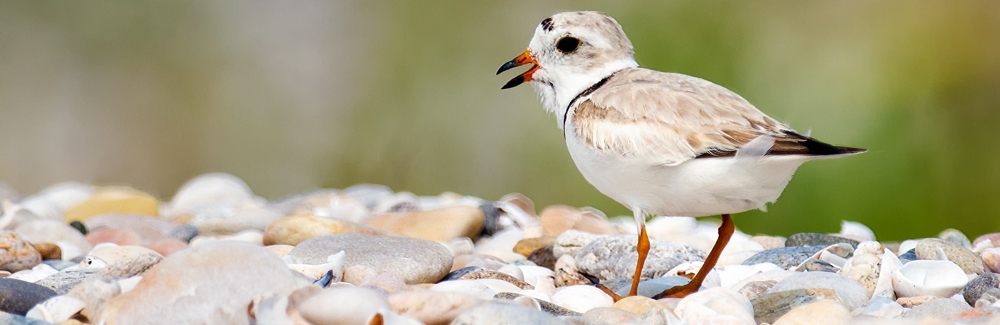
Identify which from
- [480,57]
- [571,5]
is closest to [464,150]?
[480,57]

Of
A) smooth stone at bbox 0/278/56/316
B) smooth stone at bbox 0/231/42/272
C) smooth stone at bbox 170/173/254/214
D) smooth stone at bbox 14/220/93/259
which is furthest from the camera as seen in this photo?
smooth stone at bbox 170/173/254/214

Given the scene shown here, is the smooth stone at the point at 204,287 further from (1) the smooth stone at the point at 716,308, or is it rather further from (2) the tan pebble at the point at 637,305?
(1) the smooth stone at the point at 716,308

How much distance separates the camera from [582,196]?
7305 mm

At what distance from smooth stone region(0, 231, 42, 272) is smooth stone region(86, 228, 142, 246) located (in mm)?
675

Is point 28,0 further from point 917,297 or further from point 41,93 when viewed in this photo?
point 917,297

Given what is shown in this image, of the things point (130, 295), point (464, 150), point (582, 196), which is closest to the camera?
point (130, 295)

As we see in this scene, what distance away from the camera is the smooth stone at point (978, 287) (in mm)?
2740

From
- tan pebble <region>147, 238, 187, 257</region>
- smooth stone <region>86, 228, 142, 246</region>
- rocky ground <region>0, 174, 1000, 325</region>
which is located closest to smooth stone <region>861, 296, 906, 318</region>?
rocky ground <region>0, 174, 1000, 325</region>

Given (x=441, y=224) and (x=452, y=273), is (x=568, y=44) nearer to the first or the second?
(x=452, y=273)

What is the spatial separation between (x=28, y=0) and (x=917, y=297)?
950cm

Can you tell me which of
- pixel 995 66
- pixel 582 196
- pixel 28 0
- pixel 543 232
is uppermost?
pixel 28 0

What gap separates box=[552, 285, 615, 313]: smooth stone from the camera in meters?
2.78

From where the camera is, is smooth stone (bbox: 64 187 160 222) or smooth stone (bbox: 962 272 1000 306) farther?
smooth stone (bbox: 64 187 160 222)

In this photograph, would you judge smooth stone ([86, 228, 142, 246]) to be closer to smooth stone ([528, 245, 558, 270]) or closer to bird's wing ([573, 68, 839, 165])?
smooth stone ([528, 245, 558, 270])
